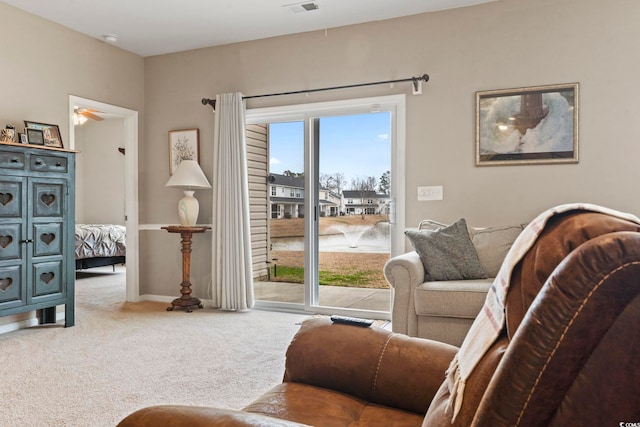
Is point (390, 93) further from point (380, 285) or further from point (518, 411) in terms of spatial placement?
point (518, 411)

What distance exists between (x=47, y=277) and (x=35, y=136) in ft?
4.02

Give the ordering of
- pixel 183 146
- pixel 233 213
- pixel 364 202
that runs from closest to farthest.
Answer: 1. pixel 364 202
2. pixel 233 213
3. pixel 183 146

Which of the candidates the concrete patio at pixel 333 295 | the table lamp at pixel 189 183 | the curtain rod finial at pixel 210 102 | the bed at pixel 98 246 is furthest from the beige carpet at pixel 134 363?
the bed at pixel 98 246

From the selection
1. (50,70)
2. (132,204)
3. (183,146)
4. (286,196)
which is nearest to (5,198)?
A: (50,70)

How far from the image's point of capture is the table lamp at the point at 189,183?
15.2 ft

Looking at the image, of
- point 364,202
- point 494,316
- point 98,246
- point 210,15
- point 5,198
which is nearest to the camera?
point 494,316

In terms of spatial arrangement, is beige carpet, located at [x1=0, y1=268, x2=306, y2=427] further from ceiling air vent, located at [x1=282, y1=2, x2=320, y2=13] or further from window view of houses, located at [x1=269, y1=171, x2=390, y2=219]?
ceiling air vent, located at [x1=282, y1=2, x2=320, y2=13]

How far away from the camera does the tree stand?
171 inches

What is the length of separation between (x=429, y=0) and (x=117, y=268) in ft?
22.3

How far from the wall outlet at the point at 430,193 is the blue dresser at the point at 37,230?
312 cm

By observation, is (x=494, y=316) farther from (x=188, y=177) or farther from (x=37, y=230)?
(x=188, y=177)

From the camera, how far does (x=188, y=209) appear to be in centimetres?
475

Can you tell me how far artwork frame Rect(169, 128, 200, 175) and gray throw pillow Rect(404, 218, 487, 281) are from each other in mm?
2800

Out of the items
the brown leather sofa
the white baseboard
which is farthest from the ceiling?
the brown leather sofa
